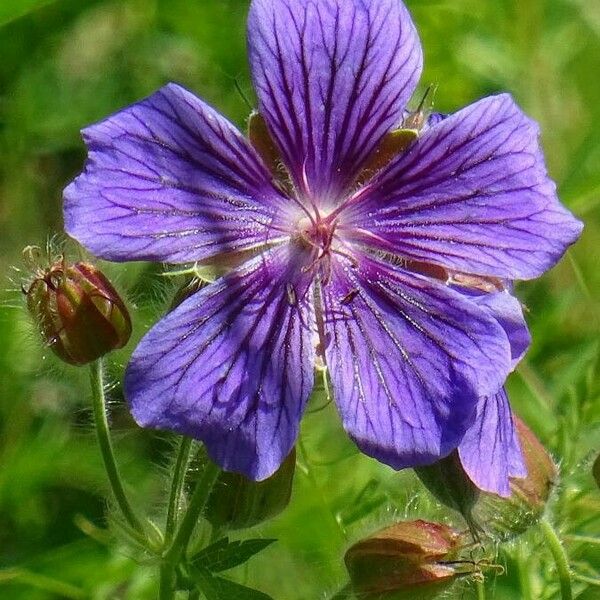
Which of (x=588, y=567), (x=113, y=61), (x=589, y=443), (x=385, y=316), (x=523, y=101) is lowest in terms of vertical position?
(x=588, y=567)

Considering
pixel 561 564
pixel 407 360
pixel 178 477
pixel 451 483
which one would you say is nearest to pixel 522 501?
pixel 561 564

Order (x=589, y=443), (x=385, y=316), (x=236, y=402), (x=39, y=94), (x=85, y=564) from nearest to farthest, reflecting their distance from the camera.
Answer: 1. (x=236, y=402)
2. (x=385, y=316)
3. (x=589, y=443)
4. (x=85, y=564)
5. (x=39, y=94)

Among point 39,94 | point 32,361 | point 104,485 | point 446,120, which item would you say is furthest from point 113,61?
point 446,120

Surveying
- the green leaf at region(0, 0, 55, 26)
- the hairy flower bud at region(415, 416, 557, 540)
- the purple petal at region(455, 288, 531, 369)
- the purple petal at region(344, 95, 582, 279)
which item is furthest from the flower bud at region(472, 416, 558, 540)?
the green leaf at region(0, 0, 55, 26)

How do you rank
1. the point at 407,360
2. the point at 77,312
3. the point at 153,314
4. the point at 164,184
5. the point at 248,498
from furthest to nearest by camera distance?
1. the point at 153,314
2. the point at 248,498
3. the point at 77,312
4. the point at 407,360
5. the point at 164,184

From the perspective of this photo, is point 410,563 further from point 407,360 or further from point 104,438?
point 104,438

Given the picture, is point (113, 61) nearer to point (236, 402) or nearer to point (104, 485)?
point (104, 485)

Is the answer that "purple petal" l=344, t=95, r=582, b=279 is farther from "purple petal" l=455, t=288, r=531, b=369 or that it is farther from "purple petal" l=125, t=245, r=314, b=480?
"purple petal" l=125, t=245, r=314, b=480
